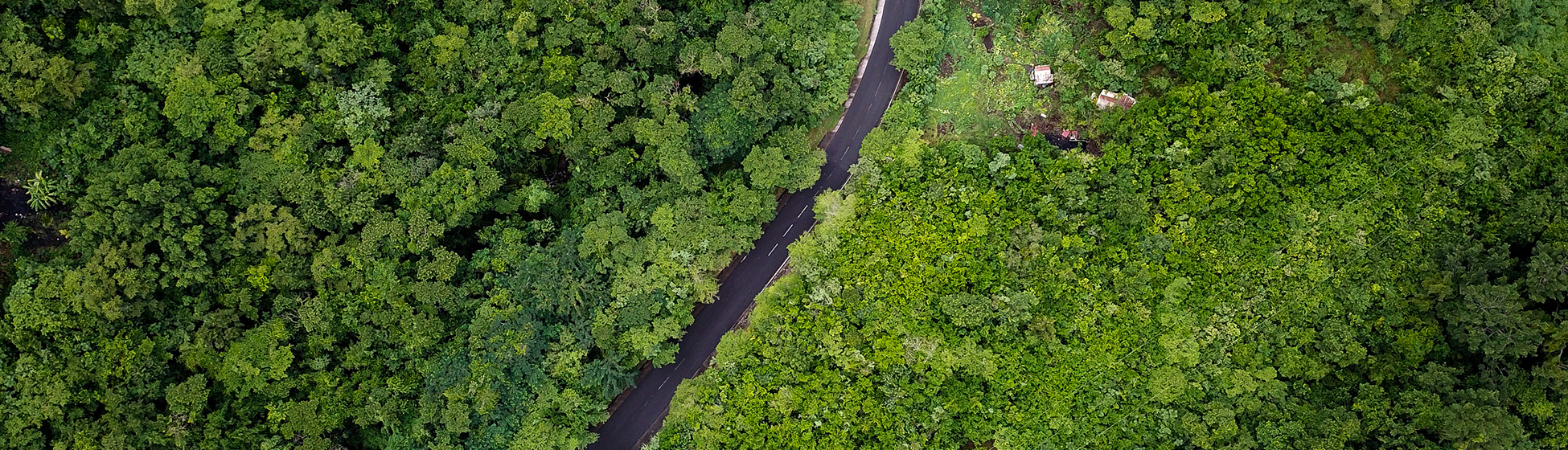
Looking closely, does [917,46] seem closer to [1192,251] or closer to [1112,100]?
[1112,100]

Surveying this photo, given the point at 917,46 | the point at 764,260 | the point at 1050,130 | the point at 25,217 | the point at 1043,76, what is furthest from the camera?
the point at 764,260

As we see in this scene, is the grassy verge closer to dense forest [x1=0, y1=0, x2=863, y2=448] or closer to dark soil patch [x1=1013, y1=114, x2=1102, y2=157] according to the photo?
dense forest [x1=0, y1=0, x2=863, y2=448]

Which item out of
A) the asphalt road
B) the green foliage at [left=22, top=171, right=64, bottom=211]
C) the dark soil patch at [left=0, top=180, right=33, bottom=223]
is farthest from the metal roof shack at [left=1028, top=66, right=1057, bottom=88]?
the dark soil patch at [left=0, top=180, right=33, bottom=223]

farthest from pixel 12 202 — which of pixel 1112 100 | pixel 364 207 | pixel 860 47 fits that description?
pixel 1112 100

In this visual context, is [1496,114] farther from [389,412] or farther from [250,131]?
[250,131]

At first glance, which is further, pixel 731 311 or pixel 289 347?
pixel 731 311

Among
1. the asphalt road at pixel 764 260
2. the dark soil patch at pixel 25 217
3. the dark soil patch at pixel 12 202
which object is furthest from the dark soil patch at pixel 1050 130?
the dark soil patch at pixel 12 202

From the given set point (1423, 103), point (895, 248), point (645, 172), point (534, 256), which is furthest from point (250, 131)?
point (1423, 103)
